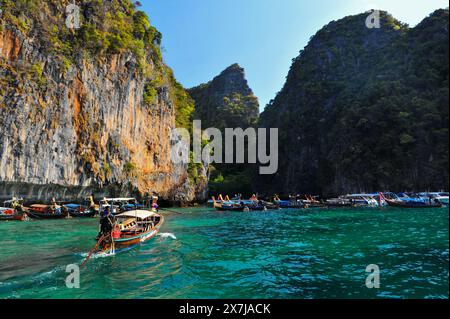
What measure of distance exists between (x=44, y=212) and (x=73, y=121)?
10.2m

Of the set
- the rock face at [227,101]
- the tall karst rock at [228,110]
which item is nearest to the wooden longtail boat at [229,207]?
the tall karst rock at [228,110]

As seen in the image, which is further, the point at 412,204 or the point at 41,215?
the point at 412,204

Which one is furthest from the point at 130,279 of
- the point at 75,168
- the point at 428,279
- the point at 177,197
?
the point at 177,197

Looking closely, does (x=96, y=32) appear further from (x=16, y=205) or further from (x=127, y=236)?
(x=127, y=236)

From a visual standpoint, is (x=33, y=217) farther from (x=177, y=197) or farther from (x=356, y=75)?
(x=356, y=75)

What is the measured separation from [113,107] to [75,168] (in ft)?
28.9

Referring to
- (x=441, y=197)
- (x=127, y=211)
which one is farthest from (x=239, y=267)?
(x=441, y=197)

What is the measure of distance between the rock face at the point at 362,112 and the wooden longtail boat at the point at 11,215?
46.1 meters

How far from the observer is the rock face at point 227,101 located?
9131cm

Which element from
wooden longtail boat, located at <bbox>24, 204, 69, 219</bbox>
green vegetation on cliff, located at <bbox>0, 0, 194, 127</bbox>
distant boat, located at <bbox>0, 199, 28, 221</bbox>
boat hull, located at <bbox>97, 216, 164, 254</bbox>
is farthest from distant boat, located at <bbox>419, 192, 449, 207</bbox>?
distant boat, located at <bbox>0, 199, 28, 221</bbox>

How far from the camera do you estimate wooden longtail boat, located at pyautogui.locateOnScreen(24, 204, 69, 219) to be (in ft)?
100

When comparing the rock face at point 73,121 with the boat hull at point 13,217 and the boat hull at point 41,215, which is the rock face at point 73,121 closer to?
the boat hull at point 41,215

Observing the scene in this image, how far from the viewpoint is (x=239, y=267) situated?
10.9m

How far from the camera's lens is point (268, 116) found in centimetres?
8531
